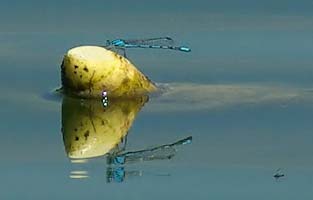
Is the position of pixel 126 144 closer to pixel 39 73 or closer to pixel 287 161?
pixel 287 161

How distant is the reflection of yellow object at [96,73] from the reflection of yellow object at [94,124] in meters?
0.04

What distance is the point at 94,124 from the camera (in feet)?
18.4

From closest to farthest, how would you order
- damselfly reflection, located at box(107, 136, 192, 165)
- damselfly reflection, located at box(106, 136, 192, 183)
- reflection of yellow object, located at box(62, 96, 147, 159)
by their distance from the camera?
damselfly reflection, located at box(106, 136, 192, 183)
damselfly reflection, located at box(107, 136, 192, 165)
reflection of yellow object, located at box(62, 96, 147, 159)

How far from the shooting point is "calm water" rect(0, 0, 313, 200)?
4.99 metres

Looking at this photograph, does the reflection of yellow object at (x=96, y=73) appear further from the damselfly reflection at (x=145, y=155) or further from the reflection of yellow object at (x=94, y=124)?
the damselfly reflection at (x=145, y=155)

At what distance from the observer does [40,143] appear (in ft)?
17.6

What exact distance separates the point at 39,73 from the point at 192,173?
1402mm

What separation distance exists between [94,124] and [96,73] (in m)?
0.33

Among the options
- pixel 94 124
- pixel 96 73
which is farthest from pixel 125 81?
pixel 94 124

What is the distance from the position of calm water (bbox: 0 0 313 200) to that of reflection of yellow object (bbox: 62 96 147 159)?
0.4 inches

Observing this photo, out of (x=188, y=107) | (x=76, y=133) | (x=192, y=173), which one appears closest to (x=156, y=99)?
(x=188, y=107)

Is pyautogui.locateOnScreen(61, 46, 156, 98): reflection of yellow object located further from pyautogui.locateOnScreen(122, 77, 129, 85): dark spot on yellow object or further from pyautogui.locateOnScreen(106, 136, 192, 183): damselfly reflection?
pyautogui.locateOnScreen(106, 136, 192, 183): damselfly reflection

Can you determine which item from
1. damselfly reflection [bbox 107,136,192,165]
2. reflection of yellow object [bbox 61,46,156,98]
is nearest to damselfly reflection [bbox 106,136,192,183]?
damselfly reflection [bbox 107,136,192,165]

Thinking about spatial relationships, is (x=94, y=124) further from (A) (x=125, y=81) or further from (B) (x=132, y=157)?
(B) (x=132, y=157)
